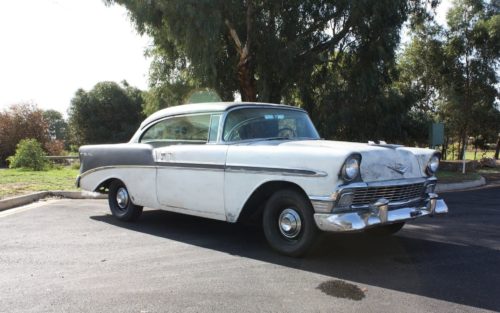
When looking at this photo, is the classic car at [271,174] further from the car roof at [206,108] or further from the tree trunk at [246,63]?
the tree trunk at [246,63]

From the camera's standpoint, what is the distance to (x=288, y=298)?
12.2 feet

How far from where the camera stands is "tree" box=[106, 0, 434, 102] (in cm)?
1294

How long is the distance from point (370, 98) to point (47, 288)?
12694mm

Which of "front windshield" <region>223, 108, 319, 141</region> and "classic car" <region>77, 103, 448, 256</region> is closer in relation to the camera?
"classic car" <region>77, 103, 448, 256</region>

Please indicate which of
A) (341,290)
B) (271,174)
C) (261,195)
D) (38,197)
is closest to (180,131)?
(261,195)

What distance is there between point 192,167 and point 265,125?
1014 millimetres

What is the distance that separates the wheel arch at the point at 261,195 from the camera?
489cm

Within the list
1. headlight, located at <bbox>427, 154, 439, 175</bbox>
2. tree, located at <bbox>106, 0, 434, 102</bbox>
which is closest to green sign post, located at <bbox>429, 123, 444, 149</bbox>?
tree, located at <bbox>106, 0, 434, 102</bbox>

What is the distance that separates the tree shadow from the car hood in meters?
0.85

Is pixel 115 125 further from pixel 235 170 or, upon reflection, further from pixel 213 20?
pixel 235 170

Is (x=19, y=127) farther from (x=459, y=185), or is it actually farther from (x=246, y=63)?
(x=459, y=185)

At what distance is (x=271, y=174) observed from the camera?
16.1 ft

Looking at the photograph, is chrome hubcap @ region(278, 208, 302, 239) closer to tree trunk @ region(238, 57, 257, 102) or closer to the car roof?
the car roof

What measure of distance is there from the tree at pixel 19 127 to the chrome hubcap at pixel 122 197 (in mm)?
21449
